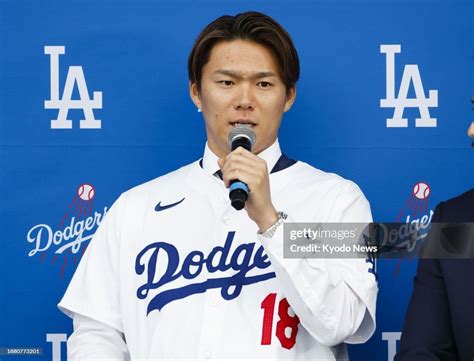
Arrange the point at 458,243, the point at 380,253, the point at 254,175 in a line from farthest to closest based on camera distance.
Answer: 1. the point at 380,253
2. the point at 458,243
3. the point at 254,175

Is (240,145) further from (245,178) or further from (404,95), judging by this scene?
(404,95)

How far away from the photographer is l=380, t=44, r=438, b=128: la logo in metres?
2.48

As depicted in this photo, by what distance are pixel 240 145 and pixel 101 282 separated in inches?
20.9

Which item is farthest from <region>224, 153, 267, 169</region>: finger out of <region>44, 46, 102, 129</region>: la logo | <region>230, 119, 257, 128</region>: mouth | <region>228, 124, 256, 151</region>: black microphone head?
<region>44, 46, 102, 129</region>: la logo

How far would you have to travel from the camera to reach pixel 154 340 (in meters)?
2.05

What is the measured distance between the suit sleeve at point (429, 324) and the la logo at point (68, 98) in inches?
40.0

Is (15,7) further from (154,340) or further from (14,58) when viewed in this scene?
(154,340)

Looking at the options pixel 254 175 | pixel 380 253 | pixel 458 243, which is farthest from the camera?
pixel 380 253

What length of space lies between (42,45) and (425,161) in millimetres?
1027

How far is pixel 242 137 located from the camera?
186cm

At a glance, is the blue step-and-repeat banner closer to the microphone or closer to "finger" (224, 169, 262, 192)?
the microphone

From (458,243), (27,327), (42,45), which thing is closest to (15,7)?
Result: (42,45)

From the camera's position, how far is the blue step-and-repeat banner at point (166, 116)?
2477 mm

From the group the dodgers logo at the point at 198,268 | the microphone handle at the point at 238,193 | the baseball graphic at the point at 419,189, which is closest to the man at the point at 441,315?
the dodgers logo at the point at 198,268
